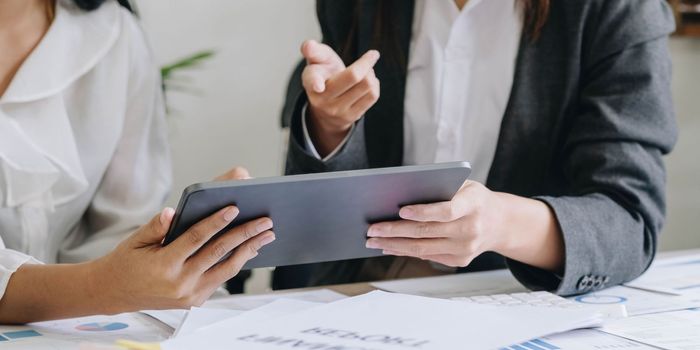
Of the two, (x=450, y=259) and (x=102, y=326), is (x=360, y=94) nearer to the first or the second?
(x=450, y=259)

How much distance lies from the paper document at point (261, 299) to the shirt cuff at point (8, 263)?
21 centimetres

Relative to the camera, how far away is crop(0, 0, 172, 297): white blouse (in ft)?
4.02

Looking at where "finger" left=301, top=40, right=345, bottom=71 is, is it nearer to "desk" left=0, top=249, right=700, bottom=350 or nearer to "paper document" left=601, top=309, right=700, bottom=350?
"desk" left=0, top=249, right=700, bottom=350

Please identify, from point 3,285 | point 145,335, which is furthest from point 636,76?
point 3,285

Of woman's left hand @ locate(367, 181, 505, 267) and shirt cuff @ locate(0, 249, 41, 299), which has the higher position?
woman's left hand @ locate(367, 181, 505, 267)

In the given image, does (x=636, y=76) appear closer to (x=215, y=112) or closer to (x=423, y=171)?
(x=423, y=171)

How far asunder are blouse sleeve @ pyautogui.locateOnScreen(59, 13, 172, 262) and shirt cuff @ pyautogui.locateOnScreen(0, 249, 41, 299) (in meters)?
0.31

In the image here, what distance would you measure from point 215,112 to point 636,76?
130 centimetres

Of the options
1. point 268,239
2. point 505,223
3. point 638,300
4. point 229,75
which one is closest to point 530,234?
point 505,223

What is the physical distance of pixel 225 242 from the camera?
86 cm

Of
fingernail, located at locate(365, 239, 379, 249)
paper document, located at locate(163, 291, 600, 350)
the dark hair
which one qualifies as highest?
the dark hair

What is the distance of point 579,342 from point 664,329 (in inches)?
5.0

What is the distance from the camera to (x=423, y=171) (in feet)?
2.80

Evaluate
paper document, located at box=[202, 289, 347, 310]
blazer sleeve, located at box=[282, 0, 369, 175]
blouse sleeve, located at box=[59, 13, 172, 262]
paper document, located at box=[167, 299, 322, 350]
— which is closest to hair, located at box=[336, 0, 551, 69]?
blazer sleeve, located at box=[282, 0, 369, 175]
